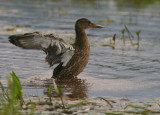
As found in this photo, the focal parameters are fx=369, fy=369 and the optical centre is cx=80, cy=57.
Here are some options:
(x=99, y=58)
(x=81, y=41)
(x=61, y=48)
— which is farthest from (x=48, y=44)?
(x=99, y=58)

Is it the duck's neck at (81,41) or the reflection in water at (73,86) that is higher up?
the duck's neck at (81,41)

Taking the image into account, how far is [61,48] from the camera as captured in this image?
599cm

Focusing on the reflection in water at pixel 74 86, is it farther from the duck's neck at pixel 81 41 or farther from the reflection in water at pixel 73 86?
the duck's neck at pixel 81 41

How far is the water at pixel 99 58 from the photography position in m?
6.09

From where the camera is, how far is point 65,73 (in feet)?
21.7

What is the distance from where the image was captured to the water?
6.09m

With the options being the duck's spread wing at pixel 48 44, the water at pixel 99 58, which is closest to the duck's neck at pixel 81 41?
the duck's spread wing at pixel 48 44

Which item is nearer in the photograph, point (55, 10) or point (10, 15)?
point (10, 15)

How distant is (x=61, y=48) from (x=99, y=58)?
257 cm

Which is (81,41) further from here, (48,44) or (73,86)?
(48,44)

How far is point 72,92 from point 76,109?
1.32 m

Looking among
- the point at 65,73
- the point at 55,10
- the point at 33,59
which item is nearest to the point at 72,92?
the point at 65,73

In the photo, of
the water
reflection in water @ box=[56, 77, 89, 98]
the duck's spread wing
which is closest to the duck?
the duck's spread wing

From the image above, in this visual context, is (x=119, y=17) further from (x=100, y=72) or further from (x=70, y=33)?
(x=100, y=72)
